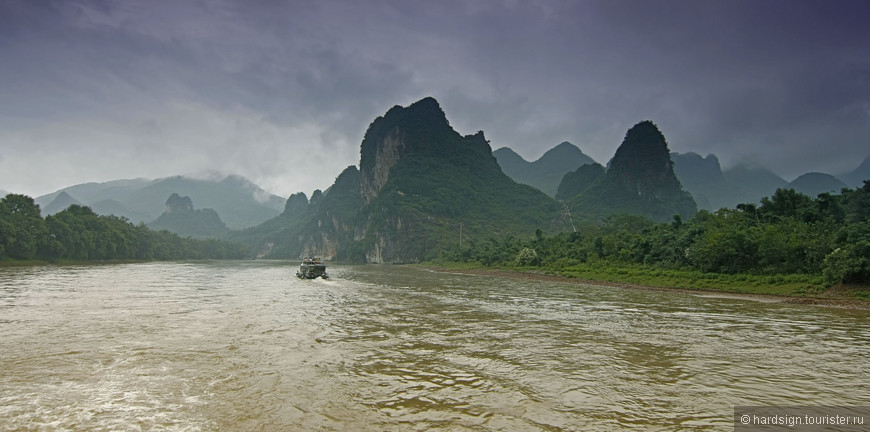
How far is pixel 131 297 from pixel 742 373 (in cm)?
2555

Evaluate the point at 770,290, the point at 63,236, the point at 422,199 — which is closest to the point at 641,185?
the point at 422,199

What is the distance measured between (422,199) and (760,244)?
9593 cm

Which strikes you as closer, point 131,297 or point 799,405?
point 799,405

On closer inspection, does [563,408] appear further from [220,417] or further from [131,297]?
[131,297]

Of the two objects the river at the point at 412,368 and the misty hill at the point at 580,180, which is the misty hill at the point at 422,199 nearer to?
the misty hill at the point at 580,180

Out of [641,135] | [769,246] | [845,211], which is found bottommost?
[769,246]

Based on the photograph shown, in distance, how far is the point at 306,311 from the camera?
60.1 ft

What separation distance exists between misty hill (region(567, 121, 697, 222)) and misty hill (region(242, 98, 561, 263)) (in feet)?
42.0

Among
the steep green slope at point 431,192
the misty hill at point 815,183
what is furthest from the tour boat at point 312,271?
the misty hill at point 815,183

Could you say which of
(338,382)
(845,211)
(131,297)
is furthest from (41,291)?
(845,211)

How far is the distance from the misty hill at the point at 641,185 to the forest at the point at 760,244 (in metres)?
72.5

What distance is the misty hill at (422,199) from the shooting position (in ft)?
355

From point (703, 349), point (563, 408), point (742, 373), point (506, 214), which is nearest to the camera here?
point (563, 408)

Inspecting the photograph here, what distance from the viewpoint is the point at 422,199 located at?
4756 inches
